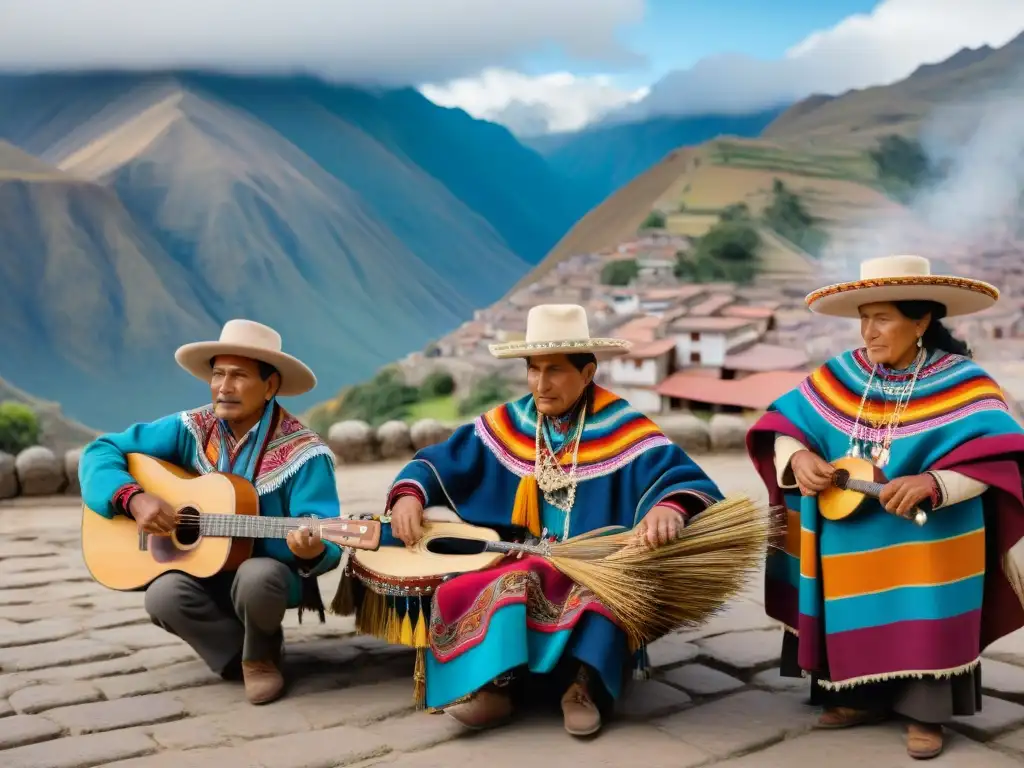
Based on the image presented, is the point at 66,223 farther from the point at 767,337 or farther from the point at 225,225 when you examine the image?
the point at 767,337

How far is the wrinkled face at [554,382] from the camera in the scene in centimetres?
375

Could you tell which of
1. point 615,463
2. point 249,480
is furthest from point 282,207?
point 615,463

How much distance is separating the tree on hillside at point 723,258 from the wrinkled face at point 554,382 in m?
7.81

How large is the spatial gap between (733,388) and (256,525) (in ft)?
24.8

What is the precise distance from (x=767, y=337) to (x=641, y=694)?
25.4 ft

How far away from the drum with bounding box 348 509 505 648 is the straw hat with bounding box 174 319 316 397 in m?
0.77

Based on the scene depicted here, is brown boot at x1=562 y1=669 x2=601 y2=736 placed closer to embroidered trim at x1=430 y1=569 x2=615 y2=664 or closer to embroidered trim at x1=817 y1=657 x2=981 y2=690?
embroidered trim at x1=430 y1=569 x2=615 y2=664

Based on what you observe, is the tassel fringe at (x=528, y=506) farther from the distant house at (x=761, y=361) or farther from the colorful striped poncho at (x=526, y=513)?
the distant house at (x=761, y=361)

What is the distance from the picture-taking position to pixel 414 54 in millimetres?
11359

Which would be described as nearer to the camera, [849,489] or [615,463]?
[849,489]

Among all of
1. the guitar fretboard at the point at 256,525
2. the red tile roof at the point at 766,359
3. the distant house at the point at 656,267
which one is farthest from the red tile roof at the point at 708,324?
the guitar fretboard at the point at 256,525

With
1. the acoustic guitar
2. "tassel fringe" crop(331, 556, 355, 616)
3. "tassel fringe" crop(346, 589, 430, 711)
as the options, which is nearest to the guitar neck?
"tassel fringe" crop(346, 589, 430, 711)

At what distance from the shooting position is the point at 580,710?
11.0 ft

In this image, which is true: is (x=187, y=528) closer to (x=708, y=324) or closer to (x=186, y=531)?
(x=186, y=531)
